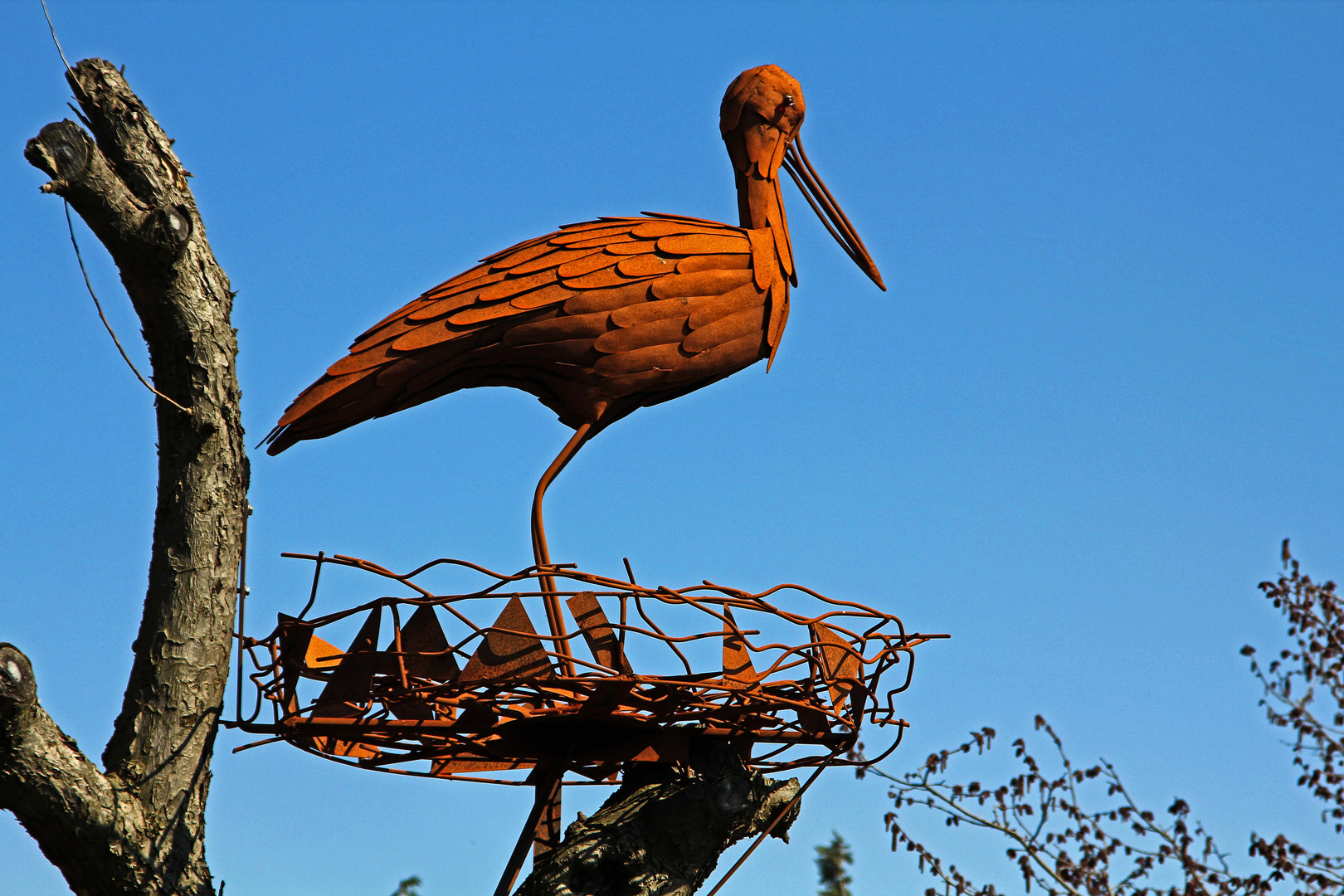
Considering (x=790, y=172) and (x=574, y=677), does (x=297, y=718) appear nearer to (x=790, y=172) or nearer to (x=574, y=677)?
(x=574, y=677)

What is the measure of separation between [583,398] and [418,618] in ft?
2.50

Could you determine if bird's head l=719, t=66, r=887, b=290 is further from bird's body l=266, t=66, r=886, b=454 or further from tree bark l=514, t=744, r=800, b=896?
tree bark l=514, t=744, r=800, b=896

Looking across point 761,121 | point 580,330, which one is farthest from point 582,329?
point 761,121

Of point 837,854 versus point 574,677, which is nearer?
point 574,677

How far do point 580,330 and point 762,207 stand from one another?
0.77 meters

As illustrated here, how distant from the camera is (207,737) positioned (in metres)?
2.97

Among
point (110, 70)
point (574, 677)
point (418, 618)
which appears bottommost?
point (574, 677)

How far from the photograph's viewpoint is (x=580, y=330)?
3.23 metres

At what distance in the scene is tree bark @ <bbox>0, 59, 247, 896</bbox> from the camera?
2.76m

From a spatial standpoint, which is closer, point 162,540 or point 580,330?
point 162,540

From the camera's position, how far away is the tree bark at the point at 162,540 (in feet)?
9.05

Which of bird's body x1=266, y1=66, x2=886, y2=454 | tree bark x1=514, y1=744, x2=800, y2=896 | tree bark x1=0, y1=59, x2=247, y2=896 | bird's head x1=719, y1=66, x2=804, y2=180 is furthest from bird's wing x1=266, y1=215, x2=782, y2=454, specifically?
tree bark x1=514, y1=744, x2=800, y2=896

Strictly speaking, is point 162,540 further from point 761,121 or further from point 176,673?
point 761,121

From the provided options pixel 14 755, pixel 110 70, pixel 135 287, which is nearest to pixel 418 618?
pixel 14 755
